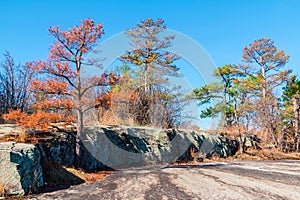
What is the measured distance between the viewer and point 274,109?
1170cm

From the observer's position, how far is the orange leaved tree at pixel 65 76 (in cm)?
469

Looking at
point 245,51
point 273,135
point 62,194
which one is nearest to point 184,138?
point 273,135

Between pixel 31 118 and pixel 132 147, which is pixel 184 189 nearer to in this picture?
pixel 31 118

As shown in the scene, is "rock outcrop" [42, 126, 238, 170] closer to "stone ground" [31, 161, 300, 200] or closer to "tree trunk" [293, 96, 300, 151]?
"stone ground" [31, 161, 300, 200]

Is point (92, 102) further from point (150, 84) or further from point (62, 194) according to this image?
point (150, 84)

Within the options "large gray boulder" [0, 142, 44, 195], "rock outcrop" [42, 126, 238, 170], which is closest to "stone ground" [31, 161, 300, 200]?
"large gray boulder" [0, 142, 44, 195]

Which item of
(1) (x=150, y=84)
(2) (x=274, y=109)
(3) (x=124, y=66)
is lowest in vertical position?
(2) (x=274, y=109)

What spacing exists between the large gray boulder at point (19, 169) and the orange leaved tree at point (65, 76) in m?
0.90

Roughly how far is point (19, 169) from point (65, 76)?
7.72ft

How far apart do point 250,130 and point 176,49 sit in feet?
25.5

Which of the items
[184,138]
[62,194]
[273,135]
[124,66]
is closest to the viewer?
[62,194]

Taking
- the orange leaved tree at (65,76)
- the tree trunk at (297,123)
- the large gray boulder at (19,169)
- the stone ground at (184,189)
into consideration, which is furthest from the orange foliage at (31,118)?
the tree trunk at (297,123)

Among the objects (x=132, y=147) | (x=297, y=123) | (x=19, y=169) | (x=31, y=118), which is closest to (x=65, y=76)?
(x=31, y=118)

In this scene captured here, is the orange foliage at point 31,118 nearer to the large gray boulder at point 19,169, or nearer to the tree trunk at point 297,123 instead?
the large gray boulder at point 19,169
